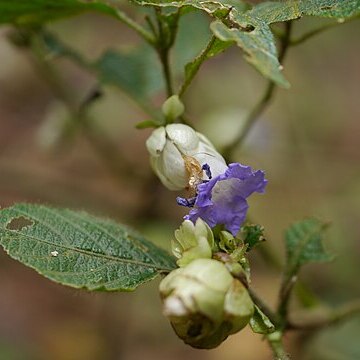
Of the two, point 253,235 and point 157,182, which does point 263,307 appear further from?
point 157,182

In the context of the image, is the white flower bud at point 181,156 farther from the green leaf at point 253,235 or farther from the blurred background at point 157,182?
the blurred background at point 157,182

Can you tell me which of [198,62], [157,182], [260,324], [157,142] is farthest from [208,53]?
[157,182]

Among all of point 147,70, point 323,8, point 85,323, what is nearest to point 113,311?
point 85,323

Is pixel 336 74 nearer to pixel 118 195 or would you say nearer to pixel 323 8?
pixel 118 195

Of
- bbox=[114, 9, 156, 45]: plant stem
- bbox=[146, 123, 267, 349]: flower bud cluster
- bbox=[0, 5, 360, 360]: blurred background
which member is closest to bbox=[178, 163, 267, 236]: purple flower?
bbox=[146, 123, 267, 349]: flower bud cluster

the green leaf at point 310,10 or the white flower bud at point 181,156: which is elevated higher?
the green leaf at point 310,10

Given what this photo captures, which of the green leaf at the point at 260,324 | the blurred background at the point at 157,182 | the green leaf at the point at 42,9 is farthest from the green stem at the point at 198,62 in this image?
the blurred background at the point at 157,182
